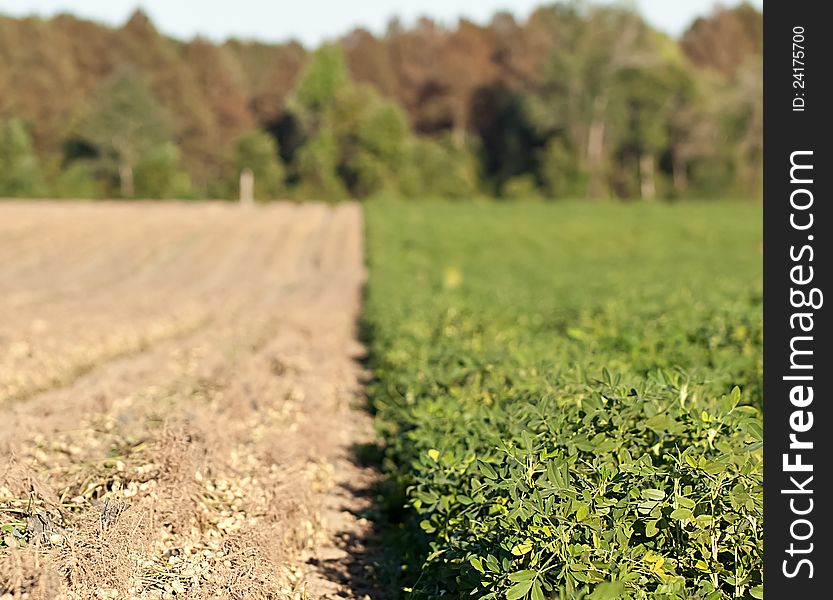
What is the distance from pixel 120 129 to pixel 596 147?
Answer: 1278 inches

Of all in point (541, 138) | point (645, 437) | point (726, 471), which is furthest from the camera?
point (541, 138)

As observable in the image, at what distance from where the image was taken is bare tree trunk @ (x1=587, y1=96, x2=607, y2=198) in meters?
65.4

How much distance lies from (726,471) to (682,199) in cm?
6557

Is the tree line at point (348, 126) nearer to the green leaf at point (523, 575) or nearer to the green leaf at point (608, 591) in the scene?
the green leaf at point (523, 575)

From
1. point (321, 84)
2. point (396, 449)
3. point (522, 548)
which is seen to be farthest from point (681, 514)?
point (321, 84)

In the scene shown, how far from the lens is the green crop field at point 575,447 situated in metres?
3.72

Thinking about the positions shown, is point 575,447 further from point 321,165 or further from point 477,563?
point 321,165

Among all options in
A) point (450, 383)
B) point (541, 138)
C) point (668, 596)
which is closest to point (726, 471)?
point (668, 596)

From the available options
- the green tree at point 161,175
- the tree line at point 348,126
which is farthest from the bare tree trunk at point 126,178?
the green tree at point 161,175

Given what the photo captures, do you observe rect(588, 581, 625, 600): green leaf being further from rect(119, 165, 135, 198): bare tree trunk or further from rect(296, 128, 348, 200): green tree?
rect(119, 165, 135, 198): bare tree trunk

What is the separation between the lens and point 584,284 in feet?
56.3
